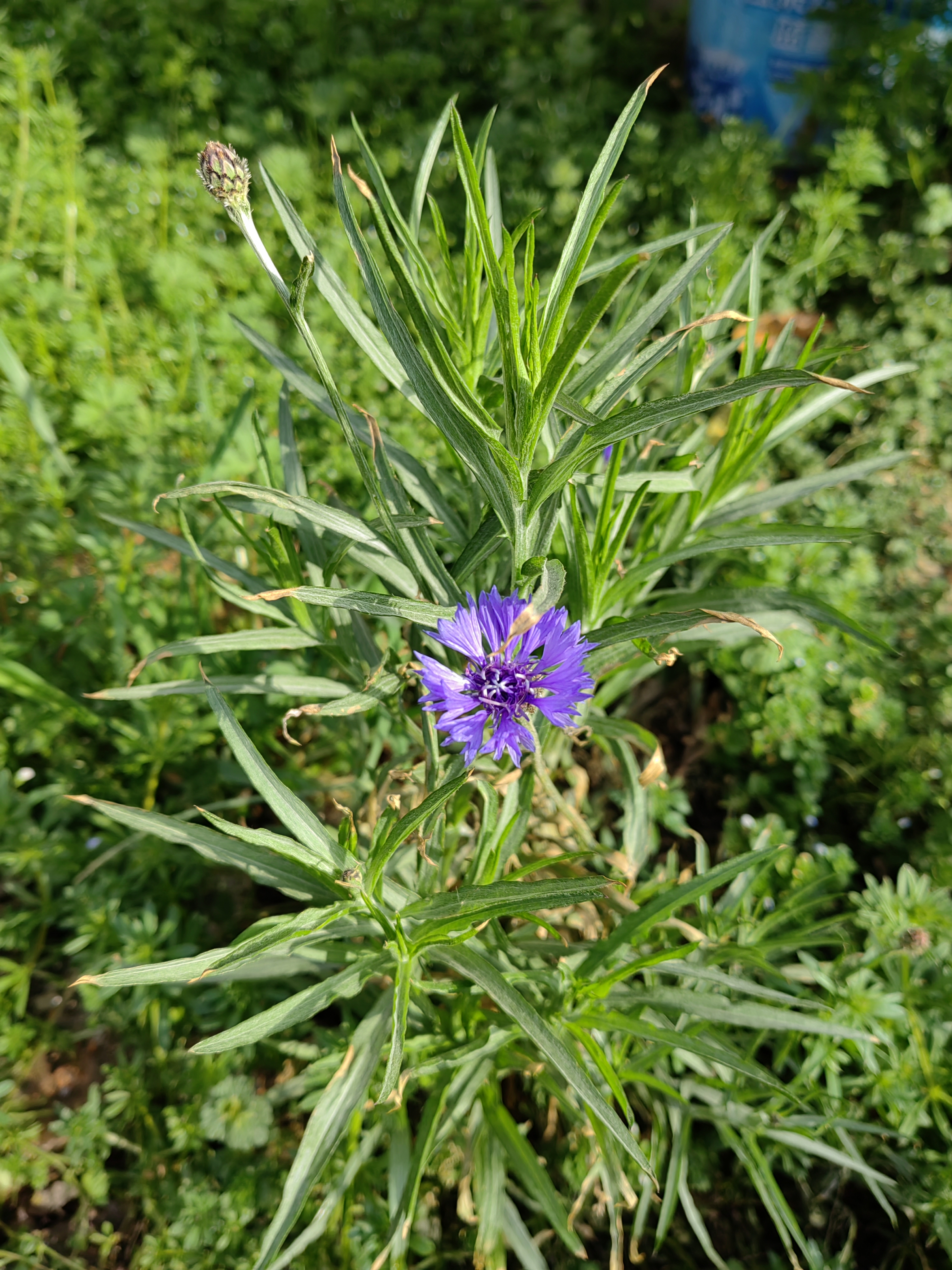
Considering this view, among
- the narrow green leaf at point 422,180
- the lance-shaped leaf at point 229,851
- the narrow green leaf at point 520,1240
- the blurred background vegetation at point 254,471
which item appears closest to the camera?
the lance-shaped leaf at point 229,851

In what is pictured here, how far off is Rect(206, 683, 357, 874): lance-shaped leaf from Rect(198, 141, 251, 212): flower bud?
489mm

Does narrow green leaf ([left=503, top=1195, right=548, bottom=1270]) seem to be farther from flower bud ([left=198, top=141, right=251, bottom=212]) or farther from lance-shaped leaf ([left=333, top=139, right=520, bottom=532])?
flower bud ([left=198, top=141, right=251, bottom=212])

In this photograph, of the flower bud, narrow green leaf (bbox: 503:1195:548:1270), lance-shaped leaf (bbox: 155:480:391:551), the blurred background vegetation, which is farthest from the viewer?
the blurred background vegetation

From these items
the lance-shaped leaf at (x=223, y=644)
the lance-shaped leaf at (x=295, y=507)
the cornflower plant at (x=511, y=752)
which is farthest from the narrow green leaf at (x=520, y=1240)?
the lance-shaped leaf at (x=295, y=507)

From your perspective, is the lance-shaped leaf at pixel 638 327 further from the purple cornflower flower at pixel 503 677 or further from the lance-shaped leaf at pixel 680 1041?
the lance-shaped leaf at pixel 680 1041

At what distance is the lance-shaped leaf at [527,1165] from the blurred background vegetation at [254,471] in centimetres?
30

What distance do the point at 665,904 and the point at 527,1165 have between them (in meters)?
0.44

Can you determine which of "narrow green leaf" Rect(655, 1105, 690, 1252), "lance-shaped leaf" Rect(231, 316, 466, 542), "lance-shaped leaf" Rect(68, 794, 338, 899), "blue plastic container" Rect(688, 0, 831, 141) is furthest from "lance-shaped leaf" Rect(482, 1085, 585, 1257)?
"blue plastic container" Rect(688, 0, 831, 141)

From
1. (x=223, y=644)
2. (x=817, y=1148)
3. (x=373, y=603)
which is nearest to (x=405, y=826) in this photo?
(x=373, y=603)

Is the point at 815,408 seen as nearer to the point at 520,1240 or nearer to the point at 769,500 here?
the point at 769,500

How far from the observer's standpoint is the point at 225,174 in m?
0.73

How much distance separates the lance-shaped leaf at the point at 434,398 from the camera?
31.9 inches

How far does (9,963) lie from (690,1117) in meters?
1.23

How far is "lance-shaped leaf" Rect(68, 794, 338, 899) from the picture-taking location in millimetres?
931
